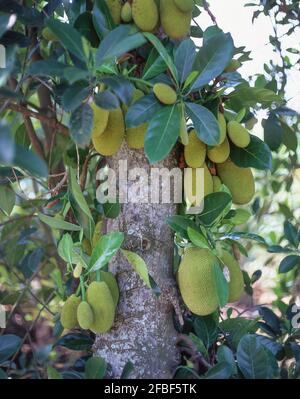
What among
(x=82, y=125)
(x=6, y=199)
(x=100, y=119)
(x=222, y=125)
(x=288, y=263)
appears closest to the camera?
(x=82, y=125)

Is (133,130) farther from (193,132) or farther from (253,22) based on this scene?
(253,22)

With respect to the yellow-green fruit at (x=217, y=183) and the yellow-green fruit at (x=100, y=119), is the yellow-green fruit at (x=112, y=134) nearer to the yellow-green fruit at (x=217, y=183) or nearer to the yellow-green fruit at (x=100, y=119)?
the yellow-green fruit at (x=100, y=119)

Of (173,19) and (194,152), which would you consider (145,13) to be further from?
(194,152)

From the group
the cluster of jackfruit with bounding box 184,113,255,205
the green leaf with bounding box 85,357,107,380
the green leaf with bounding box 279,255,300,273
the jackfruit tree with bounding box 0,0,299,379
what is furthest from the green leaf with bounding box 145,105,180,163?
the green leaf with bounding box 279,255,300,273

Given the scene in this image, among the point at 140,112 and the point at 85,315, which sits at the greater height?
the point at 140,112

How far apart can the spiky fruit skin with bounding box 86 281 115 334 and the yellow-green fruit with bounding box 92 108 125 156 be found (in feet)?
0.72

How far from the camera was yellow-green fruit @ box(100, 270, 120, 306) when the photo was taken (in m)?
0.92

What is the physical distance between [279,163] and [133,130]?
1.03 meters

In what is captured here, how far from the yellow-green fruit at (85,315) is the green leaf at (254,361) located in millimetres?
236

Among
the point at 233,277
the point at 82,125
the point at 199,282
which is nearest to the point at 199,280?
the point at 199,282

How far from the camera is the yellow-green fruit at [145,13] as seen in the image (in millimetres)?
939

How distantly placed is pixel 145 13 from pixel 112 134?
0.22m

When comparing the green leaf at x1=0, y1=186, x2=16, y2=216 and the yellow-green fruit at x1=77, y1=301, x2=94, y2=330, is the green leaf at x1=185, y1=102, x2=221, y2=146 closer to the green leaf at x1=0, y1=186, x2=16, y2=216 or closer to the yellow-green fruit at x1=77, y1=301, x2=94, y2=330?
the yellow-green fruit at x1=77, y1=301, x2=94, y2=330

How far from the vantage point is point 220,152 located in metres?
0.96
